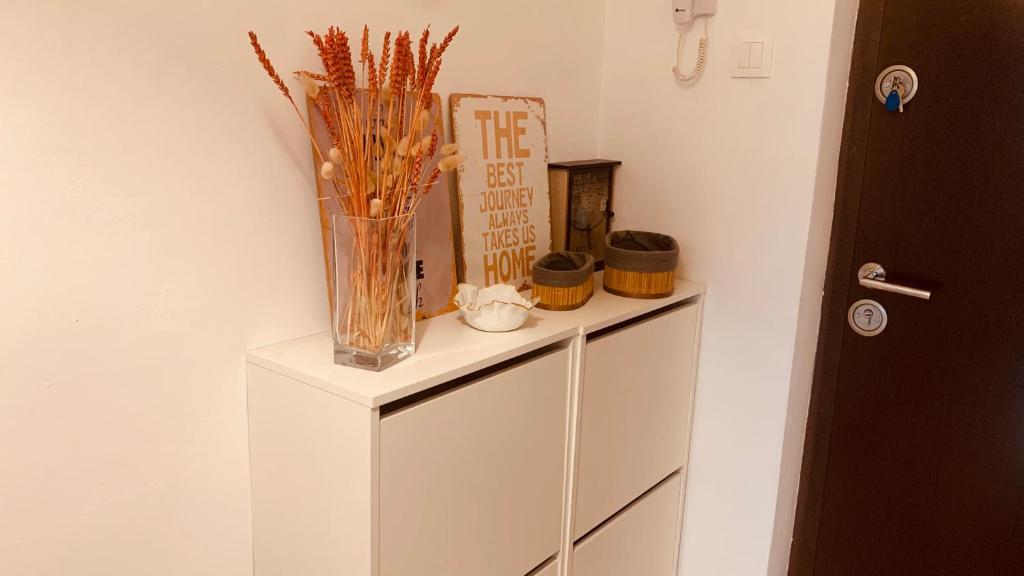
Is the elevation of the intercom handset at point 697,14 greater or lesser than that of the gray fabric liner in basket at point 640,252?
greater

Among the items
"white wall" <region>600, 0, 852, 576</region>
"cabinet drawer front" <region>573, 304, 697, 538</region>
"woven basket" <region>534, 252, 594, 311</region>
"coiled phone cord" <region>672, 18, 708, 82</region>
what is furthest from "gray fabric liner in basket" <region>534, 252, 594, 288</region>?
"coiled phone cord" <region>672, 18, 708, 82</region>

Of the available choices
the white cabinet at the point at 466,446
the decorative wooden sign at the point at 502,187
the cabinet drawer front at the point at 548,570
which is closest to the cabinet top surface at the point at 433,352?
the white cabinet at the point at 466,446

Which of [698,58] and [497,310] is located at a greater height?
[698,58]

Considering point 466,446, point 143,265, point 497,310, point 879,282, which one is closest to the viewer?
point 143,265

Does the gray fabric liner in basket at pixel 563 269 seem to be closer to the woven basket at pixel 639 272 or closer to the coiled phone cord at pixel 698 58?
the woven basket at pixel 639 272

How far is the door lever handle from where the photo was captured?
158cm

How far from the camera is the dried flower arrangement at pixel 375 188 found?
119 centimetres

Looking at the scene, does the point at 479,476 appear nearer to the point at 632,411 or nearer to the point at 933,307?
the point at 632,411

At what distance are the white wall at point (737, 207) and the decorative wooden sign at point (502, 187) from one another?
0.29 metres

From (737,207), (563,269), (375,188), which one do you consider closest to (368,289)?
(375,188)

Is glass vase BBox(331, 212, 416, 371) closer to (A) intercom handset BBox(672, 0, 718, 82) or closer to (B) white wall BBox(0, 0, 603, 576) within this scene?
(B) white wall BBox(0, 0, 603, 576)

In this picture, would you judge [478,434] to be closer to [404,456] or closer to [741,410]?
[404,456]

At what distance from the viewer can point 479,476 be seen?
131 centimetres

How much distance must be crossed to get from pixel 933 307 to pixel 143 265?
1447 mm
